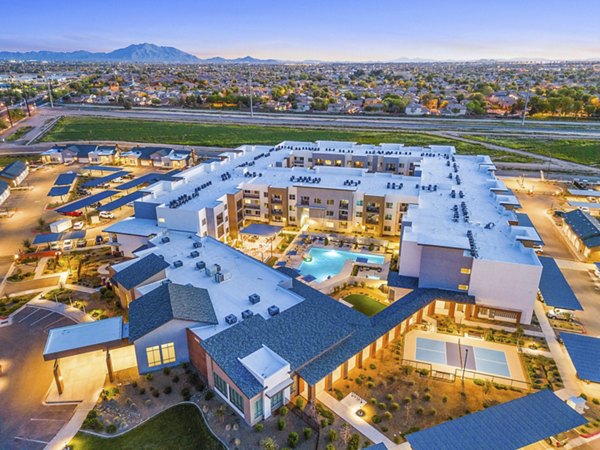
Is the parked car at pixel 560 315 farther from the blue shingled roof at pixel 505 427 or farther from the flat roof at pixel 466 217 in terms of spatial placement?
the blue shingled roof at pixel 505 427

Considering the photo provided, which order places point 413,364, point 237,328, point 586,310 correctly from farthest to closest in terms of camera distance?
1. point 586,310
2. point 413,364
3. point 237,328

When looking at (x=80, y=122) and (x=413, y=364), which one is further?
(x=80, y=122)

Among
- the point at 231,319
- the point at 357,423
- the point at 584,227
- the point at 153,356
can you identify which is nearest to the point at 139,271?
the point at 153,356

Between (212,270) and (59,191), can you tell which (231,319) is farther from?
(59,191)

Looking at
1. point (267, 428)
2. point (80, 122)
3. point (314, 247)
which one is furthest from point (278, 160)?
point (80, 122)

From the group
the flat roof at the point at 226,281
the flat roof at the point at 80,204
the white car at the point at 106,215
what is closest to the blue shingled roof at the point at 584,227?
the flat roof at the point at 226,281

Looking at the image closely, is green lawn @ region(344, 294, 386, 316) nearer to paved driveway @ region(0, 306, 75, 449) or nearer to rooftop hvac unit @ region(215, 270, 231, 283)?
rooftop hvac unit @ region(215, 270, 231, 283)

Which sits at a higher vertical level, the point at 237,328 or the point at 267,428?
the point at 237,328

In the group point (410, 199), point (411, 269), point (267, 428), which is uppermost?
point (410, 199)

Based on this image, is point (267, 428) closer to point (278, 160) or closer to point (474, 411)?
point (474, 411)
